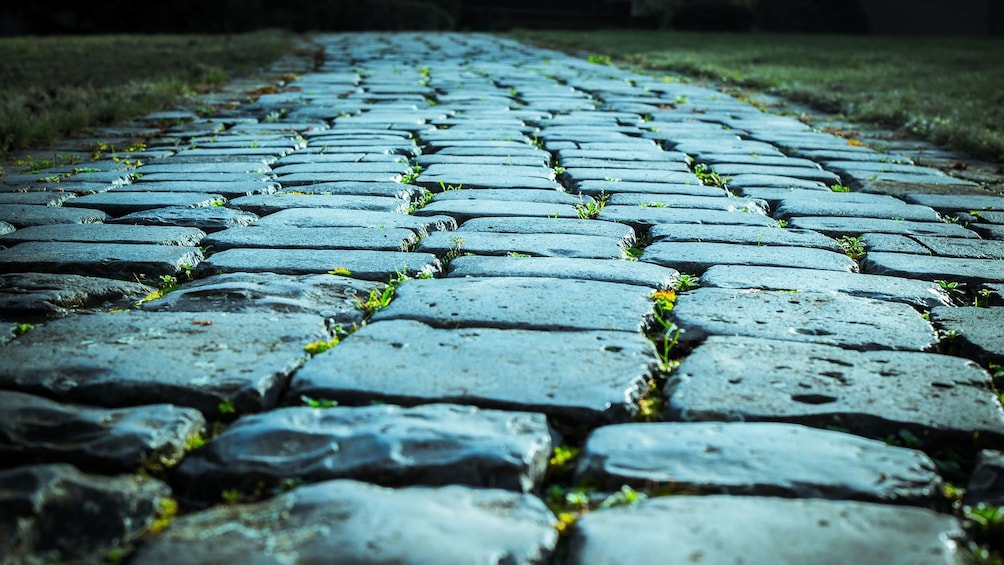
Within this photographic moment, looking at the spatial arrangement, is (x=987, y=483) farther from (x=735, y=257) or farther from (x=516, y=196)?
(x=516, y=196)

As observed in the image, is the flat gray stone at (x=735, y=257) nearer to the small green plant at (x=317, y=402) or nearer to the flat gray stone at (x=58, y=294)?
the small green plant at (x=317, y=402)

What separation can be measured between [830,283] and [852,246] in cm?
53

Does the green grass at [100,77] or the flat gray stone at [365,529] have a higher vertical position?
the flat gray stone at [365,529]

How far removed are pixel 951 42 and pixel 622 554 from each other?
1663 cm

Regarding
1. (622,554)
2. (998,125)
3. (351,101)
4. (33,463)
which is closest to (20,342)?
(33,463)

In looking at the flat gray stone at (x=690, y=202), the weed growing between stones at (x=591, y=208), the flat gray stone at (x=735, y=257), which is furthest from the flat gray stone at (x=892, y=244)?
the weed growing between stones at (x=591, y=208)

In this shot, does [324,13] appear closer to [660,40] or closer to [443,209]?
[660,40]

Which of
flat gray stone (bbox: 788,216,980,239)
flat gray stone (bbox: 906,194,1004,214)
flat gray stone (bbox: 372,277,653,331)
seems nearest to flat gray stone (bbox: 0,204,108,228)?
flat gray stone (bbox: 372,277,653,331)

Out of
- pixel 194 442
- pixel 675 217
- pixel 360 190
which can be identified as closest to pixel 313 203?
pixel 360 190

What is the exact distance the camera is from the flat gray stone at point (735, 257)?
265 centimetres

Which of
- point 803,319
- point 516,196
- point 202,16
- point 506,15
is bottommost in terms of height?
point 202,16

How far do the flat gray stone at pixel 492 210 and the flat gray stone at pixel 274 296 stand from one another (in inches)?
33.2

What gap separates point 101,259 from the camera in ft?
8.48

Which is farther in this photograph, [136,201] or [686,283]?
[136,201]
